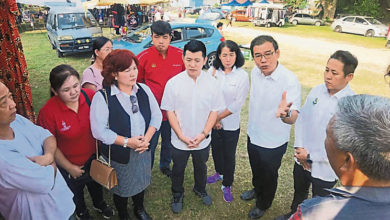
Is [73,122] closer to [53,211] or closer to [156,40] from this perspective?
[53,211]

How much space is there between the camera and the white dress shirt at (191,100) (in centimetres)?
238

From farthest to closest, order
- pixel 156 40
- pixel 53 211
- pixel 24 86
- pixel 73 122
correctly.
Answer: pixel 156 40, pixel 24 86, pixel 73 122, pixel 53 211

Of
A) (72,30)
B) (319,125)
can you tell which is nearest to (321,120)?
(319,125)

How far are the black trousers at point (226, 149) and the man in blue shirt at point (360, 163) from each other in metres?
1.77

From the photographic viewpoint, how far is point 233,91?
8.83 ft

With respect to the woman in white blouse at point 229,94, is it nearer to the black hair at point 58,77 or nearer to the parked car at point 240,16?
the black hair at point 58,77

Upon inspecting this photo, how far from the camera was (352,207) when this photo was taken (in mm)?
928

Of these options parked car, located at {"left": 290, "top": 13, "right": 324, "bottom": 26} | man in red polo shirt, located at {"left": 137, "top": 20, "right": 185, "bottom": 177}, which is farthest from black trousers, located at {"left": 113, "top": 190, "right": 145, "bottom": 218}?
parked car, located at {"left": 290, "top": 13, "right": 324, "bottom": 26}

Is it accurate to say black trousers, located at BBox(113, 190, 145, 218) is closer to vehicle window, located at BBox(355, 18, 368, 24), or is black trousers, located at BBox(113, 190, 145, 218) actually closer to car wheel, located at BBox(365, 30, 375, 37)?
car wheel, located at BBox(365, 30, 375, 37)

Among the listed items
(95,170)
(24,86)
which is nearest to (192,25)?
(24,86)

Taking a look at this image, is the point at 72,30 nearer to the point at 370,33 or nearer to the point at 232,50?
the point at 232,50

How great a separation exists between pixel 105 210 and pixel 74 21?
10488mm

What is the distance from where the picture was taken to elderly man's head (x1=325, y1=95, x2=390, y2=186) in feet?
2.98

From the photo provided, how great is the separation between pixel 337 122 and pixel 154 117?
169 cm
